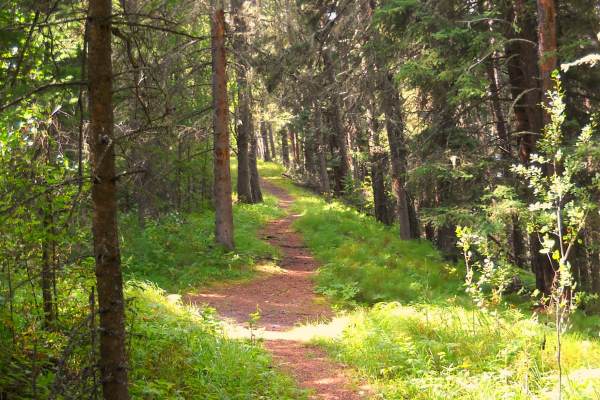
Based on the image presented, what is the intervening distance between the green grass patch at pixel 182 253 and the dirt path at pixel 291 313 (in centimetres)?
64

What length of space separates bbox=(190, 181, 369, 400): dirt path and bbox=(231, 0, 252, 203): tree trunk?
4.39 meters

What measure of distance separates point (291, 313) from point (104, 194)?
24.0ft

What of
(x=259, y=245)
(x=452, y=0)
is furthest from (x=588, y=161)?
(x=259, y=245)

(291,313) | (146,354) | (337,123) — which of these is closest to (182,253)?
(291,313)

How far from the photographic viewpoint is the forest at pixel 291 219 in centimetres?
376

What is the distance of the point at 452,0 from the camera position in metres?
10.9

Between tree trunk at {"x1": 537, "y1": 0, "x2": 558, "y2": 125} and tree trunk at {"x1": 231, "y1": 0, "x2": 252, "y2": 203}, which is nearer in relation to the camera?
tree trunk at {"x1": 537, "y1": 0, "x2": 558, "y2": 125}

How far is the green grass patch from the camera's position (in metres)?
11.6

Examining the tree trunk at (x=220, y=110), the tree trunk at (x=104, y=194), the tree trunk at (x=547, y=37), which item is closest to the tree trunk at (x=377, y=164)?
the tree trunk at (x=220, y=110)

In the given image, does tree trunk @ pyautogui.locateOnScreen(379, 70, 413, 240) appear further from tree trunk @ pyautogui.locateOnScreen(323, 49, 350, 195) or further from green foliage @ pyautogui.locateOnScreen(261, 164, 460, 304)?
tree trunk @ pyautogui.locateOnScreen(323, 49, 350, 195)

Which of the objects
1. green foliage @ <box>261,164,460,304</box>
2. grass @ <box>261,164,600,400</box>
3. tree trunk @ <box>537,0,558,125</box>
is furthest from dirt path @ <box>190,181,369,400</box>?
tree trunk @ <box>537,0,558,125</box>

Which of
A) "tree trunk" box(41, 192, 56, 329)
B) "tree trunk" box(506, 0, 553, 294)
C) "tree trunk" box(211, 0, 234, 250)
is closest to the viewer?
"tree trunk" box(41, 192, 56, 329)

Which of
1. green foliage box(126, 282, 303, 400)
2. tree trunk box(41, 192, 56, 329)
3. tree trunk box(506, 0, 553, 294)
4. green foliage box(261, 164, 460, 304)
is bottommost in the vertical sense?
green foliage box(261, 164, 460, 304)

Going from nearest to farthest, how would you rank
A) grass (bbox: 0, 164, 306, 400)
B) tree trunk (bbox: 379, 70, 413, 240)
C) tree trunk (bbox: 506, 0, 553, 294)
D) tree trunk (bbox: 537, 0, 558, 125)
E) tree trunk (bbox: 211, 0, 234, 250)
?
1. grass (bbox: 0, 164, 306, 400)
2. tree trunk (bbox: 537, 0, 558, 125)
3. tree trunk (bbox: 506, 0, 553, 294)
4. tree trunk (bbox: 211, 0, 234, 250)
5. tree trunk (bbox: 379, 70, 413, 240)
